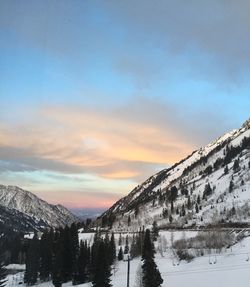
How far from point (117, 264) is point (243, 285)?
6354 centimetres

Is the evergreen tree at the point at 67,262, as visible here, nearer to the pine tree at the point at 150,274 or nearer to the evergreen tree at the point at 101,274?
the evergreen tree at the point at 101,274

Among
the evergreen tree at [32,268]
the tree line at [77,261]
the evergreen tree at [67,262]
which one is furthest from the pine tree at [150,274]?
the evergreen tree at [32,268]

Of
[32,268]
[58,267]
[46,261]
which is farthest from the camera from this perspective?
[32,268]

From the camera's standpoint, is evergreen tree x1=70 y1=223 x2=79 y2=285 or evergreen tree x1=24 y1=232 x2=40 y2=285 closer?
evergreen tree x1=70 y1=223 x2=79 y2=285

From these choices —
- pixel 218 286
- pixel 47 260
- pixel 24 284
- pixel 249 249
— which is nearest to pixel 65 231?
pixel 47 260

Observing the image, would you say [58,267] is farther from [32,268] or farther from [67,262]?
[32,268]

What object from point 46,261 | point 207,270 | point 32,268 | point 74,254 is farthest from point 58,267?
point 207,270

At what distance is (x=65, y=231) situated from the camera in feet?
474

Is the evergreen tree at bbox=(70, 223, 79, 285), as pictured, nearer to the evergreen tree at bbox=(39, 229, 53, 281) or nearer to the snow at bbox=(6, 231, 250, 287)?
the snow at bbox=(6, 231, 250, 287)

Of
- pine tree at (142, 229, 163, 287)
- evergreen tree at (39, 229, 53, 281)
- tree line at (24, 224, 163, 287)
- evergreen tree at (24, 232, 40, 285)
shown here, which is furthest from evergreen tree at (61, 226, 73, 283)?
pine tree at (142, 229, 163, 287)

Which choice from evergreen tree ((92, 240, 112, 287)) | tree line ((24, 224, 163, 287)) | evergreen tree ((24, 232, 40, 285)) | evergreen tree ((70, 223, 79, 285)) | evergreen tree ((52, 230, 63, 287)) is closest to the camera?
tree line ((24, 224, 163, 287))

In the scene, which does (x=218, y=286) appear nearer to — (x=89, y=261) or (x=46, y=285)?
(x=89, y=261)

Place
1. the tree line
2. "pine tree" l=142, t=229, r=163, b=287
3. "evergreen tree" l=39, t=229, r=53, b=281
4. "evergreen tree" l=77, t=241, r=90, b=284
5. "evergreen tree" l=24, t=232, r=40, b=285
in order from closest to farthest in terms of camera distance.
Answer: "pine tree" l=142, t=229, r=163, b=287
the tree line
"evergreen tree" l=77, t=241, r=90, b=284
"evergreen tree" l=39, t=229, r=53, b=281
"evergreen tree" l=24, t=232, r=40, b=285

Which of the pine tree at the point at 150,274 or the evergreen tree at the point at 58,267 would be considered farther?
the evergreen tree at the point at 58,267
